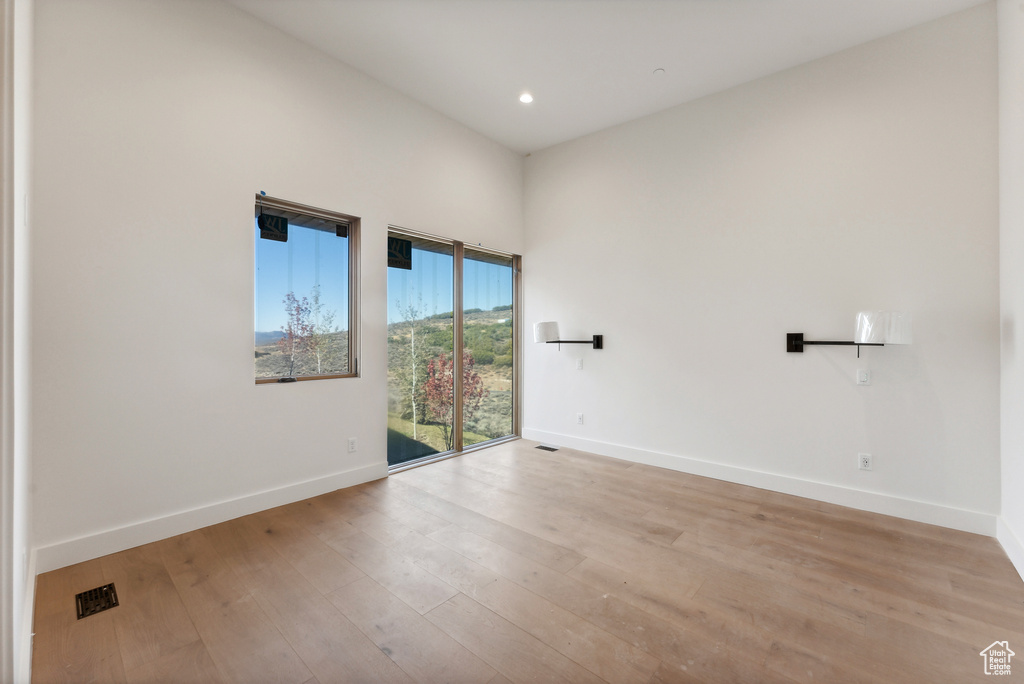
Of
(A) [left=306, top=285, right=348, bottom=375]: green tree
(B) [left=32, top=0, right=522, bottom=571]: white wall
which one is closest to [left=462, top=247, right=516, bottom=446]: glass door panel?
(B) [left=32, top=0, right=522, bottom=571]: white wall

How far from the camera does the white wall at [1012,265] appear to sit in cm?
224

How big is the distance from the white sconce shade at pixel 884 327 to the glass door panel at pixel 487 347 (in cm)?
316

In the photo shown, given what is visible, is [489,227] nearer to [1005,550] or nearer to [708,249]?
[708,249]

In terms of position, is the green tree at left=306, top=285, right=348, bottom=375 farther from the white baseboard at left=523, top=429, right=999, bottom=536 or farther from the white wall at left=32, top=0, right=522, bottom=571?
the white baseboard at left=523, top=429, right=999, bottom=536

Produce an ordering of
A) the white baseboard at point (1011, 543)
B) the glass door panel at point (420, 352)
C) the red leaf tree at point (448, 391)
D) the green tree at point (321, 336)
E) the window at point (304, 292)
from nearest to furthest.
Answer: the white baseboard at point (1011, 543) < the window at point (304, 292) < the green tree at point (321, 336) < the glass door panel at point (420, 352) < the red leaf tree at point (448, 391)

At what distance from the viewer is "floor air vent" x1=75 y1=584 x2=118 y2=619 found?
1.88 m

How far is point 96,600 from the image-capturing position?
1953 millimetres

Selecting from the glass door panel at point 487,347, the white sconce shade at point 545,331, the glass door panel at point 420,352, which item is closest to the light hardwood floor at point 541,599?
the glass door panel at point 420,352

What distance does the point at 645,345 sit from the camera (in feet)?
13.2

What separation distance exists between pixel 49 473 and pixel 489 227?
3.70 meters

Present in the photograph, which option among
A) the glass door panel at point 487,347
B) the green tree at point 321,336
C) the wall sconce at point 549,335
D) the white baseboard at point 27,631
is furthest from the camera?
the glass door panel at point 487,347

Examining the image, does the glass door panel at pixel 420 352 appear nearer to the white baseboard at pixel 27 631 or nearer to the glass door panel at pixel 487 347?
the glass door panel at pixel 487 347

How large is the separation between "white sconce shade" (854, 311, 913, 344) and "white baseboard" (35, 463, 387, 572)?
12.2 feet

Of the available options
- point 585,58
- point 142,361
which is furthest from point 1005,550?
point 142,361
